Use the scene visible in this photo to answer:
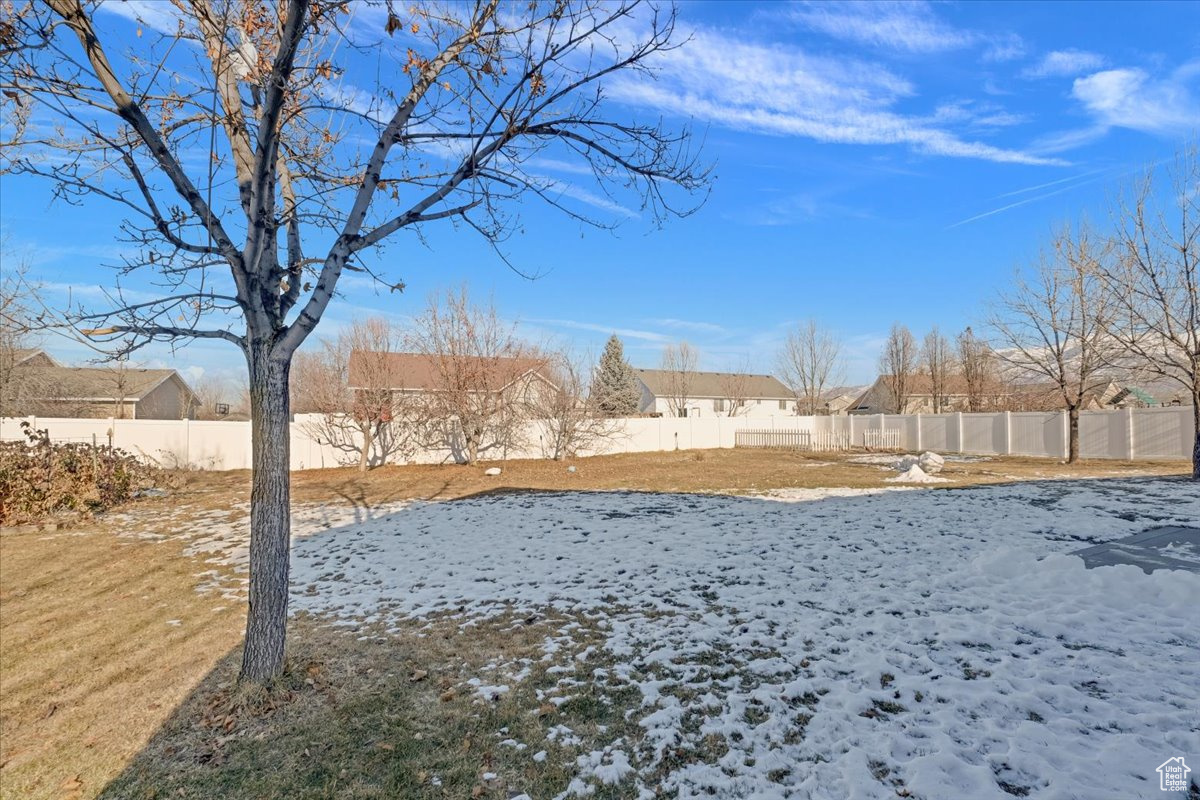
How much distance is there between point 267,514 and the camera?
10.3ft

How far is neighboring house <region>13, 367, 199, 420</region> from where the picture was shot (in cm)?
1831

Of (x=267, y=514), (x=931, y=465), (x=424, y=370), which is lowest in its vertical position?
(x=931, y=465)

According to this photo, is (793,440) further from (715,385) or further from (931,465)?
(715,385)

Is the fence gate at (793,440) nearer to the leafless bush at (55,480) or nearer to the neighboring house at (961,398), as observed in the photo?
the neighboring house at (961,398)

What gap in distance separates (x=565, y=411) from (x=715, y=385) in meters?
26.3

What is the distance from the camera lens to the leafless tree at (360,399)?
15695mm

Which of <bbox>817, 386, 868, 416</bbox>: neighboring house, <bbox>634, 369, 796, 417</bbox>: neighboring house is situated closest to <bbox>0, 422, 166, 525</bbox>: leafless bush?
<bbox>634, 369, 796, 417</bbox>: neighboring house

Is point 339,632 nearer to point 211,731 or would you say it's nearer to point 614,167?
point 211,731

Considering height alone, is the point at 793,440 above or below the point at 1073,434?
below

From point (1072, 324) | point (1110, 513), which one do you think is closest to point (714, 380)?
point (1072, 324)

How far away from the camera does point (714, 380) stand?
4309 cm

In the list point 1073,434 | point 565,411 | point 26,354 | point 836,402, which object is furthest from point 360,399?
point 836,402

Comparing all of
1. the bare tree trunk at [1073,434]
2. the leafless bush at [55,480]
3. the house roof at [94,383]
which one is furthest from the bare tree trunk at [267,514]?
the house roof at [94,383]

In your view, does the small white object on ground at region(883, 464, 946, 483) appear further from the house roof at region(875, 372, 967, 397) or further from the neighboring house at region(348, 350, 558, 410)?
the house roof at region(875, 372, 967, 397)
